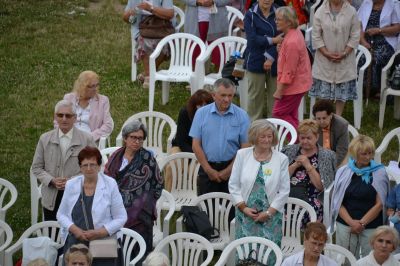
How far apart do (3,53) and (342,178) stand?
29.6 feet

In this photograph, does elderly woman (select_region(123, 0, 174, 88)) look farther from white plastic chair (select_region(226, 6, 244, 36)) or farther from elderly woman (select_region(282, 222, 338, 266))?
elderly woman (select_region(282, 222, 338, 266))

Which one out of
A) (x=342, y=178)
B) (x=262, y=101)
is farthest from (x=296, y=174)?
(x=262, y=101)

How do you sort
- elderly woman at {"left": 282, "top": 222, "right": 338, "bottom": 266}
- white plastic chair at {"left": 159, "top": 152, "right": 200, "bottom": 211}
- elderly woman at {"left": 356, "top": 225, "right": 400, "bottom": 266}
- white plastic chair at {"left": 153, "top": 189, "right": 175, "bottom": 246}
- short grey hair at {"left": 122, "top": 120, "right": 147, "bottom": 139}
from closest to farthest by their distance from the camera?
elderly woman at {"left": 282, "top": 222, "right": 338, "bottom": 266}
elderly woman at {"left": 356, "top": 225, "right": 400, "bottom": 266}
short grey hair at {"left": 122, "top": 120, "right": 147, "bottom": 139}
white plastic chair at {"left": 153, "top": 189, "right": 175, "bottom": 246}
white plastic chair at {"left": 159, "top": 152, "right": 200, "bottom": 211}

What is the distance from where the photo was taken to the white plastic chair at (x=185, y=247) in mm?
10664

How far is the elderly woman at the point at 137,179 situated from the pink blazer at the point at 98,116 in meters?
1.77

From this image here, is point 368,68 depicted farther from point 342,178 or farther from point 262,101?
point 342,178

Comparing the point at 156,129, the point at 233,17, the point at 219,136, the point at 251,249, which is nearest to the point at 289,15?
the point at 156,129

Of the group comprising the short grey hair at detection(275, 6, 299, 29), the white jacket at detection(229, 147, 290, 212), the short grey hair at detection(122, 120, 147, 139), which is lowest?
the white jacket at detection(229, 147, 290, 212)

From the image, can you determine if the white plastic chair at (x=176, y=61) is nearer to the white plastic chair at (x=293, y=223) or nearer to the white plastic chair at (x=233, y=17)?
the white plastic chair at (x=233, y=17)

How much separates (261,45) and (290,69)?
81 centimetres

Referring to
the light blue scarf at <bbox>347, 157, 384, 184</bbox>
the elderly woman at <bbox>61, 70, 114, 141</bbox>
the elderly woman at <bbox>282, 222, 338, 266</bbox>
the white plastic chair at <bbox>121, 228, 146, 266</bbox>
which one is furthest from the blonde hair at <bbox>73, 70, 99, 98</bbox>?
the elderly woman at <bbox>282, 222, 338, 266</bbox>

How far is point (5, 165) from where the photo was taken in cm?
1424

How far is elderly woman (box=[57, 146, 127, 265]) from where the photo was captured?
10.3 meters

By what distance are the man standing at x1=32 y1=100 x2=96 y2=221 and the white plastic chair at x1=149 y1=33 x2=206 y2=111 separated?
4.00 m
